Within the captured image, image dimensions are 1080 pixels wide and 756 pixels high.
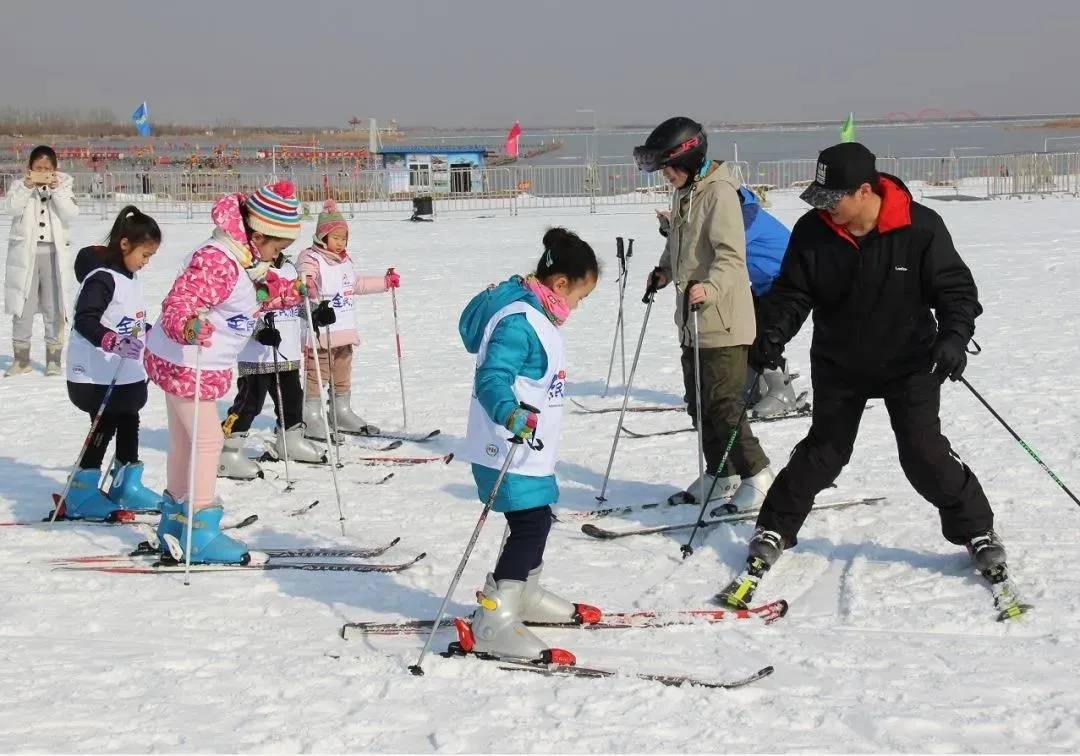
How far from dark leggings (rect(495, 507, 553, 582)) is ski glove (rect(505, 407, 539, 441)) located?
20.5 inches

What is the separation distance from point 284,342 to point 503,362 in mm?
3540

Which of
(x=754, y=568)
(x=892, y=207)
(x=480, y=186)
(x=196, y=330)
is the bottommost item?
(x=754, y=568)

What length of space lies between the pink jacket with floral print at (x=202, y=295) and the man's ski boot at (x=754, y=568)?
246cm

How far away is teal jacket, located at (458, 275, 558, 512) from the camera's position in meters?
4.05

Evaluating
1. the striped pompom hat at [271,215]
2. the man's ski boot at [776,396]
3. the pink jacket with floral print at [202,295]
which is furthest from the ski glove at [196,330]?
the man's ski boot at [776,396]

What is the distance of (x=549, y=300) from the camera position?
421 centimetres

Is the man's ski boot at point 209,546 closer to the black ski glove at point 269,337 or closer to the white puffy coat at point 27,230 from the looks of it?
the black ski glove at point 269,337

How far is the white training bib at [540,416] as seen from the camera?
4184 millimetres

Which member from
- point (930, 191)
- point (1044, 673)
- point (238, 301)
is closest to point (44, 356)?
point (238, 301)

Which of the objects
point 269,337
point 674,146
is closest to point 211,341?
point 269,337

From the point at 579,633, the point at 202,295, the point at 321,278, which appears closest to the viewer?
the point at 579,633

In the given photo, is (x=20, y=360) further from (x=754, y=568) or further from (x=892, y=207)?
(x=892, y=207)

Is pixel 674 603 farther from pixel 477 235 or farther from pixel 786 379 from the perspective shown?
pixel 477 235

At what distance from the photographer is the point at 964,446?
719 centimetres
